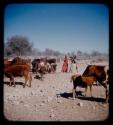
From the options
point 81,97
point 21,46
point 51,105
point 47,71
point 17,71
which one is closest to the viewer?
point 51,105

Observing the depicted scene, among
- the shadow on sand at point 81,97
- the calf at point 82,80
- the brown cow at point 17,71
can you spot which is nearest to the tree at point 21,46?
the brown cow at point 17,71

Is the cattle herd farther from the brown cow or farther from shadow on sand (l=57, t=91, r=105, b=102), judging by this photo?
shadow on sand (l=57, t=91, r=105, b=102)

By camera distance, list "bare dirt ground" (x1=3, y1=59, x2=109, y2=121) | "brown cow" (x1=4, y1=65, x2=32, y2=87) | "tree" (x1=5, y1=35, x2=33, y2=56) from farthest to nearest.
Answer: "tree" (x1=5, y1=35, x2=33, y2=56), "brown cow" (x1=4, y1=65, x2=32, y2=87), "bare dirt ground" (x1=3, y1=59, x2=109, y2=121)

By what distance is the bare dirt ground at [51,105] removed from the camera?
4266 millimetres

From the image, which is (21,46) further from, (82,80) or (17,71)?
(82,80)

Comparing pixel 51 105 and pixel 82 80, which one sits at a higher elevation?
pixel 82 80

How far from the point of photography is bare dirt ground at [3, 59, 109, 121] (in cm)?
427

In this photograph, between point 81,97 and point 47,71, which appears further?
point 47,71

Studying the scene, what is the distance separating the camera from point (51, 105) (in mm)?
4934

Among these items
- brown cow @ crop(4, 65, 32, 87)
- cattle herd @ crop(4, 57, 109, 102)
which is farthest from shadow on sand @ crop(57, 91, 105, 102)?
brown cow @ crop(4, 65, 32, 87)

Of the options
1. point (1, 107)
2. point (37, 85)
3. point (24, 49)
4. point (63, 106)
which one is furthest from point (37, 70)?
point (24, 49)

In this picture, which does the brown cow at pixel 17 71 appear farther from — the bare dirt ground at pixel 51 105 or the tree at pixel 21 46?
the tree at pixel 21 46

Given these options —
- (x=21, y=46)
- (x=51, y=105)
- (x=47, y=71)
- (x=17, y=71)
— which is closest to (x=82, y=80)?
(x=51, y=105)

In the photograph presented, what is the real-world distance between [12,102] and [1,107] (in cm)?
131
